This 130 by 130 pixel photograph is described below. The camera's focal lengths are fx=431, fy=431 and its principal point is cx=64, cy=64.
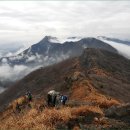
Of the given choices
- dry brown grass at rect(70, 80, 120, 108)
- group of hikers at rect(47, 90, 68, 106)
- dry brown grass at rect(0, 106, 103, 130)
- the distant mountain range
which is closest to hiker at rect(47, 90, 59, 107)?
group of hikers at rect(47, 90, 68, 106)

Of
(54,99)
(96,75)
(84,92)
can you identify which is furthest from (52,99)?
(96,75)

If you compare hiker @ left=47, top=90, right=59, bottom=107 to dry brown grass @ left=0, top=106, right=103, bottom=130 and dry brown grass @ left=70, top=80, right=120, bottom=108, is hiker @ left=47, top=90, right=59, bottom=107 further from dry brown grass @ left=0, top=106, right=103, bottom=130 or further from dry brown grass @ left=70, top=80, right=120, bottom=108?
dry brown grass @ left=70, top=80, right=120, bottom=108

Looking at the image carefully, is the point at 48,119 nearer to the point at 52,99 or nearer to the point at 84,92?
the point at 52,99

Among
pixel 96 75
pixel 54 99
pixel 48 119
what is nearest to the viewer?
pixel 48 119

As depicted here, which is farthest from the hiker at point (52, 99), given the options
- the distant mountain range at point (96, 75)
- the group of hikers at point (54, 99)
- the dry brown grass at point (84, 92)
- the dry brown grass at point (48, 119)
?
the distant mountain range at point (96, 75)

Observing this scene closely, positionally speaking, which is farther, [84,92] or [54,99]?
[84,92]

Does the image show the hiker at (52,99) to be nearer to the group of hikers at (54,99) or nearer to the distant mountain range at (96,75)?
the group of hikers at (54,99)

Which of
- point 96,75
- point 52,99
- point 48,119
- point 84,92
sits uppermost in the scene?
point 48,119

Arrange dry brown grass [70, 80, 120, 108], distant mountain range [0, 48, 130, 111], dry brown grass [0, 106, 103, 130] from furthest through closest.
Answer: distant mountain range [0, 48, 130, 111] < dry brown grass [70, 80, 120, 108] < dry brown grass [0, 106, 103, 130]

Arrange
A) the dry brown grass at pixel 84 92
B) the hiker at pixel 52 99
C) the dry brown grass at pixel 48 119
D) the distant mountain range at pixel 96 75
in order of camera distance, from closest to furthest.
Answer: the dry brown grass at pixel 48 119 → the hiker at pixel 52 99 → the dry brown grass at pixel 84 92 → the distant mountain range at pixel 96 75

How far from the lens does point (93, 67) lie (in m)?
87.4

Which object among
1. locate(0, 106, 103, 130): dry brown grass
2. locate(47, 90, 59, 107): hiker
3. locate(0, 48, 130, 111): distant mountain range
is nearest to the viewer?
locate(0, 106, 103, 130): dry brown grass

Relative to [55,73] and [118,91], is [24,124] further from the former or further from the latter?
[55,73]

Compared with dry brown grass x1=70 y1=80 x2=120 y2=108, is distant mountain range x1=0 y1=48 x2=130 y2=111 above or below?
below
